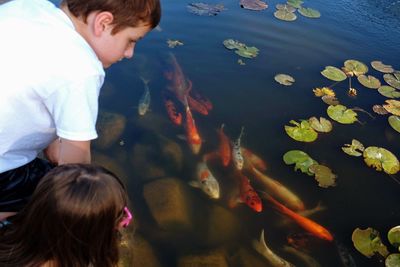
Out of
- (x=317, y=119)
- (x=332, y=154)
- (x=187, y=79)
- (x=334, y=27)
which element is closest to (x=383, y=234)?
(x=332, y=154)

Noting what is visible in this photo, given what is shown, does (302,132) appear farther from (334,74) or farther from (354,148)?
(334,74)

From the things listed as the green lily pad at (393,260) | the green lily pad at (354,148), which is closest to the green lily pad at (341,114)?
the green lily pad at (354,148)

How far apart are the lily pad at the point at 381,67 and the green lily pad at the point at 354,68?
0.52 feet

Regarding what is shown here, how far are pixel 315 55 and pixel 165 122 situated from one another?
266 cm

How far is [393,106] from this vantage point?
467 centimetres

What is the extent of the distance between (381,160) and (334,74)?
163 cm

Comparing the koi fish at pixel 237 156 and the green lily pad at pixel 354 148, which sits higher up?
the green lily pad at pixel 354 148

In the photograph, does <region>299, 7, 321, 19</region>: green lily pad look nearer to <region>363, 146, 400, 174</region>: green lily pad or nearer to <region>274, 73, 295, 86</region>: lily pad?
<region>274, 73, 295, 86</region>: lily pad

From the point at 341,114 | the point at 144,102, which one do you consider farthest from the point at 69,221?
the point at 341,114

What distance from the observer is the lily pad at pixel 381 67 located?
17.4 ft

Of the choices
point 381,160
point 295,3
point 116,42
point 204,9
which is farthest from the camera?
point 295,3

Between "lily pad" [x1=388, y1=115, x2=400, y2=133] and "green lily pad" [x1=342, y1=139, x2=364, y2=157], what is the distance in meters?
0.59

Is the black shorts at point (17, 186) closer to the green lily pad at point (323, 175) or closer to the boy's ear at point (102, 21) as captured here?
the boy's ear at point (102, 21)

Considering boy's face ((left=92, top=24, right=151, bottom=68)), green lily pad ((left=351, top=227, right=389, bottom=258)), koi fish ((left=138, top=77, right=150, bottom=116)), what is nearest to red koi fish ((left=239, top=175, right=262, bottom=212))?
green lily pad ((left=351, top=227, right=389, bottom=258))
